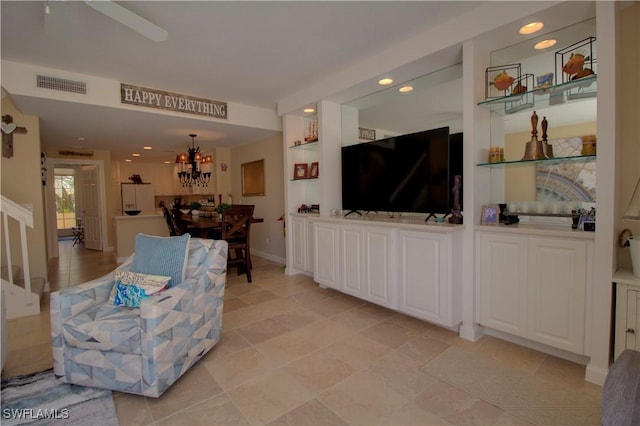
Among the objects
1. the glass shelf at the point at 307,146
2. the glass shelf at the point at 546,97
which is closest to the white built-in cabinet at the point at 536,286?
the glass shelf at the point at 546,97

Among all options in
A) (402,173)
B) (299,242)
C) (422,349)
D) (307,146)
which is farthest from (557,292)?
(307,146)

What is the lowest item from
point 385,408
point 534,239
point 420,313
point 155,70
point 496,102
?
point 385,408

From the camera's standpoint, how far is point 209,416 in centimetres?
171

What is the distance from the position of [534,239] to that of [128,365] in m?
2.76

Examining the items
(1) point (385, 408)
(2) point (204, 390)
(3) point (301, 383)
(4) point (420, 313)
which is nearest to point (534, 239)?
(4) point (420, 313)

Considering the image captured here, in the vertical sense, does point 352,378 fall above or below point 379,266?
below

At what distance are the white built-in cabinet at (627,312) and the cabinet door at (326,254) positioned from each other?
231cm

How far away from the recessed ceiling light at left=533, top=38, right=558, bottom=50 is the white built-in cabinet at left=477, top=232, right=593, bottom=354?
58.2 inches

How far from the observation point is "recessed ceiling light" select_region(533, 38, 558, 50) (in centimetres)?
233

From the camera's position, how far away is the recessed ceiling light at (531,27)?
85.6 inches

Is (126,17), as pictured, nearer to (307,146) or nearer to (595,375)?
(307,146)

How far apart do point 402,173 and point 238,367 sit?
222cm

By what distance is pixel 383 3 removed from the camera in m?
2.21

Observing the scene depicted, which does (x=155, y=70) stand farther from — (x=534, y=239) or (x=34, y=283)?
(x=534, y=239)
